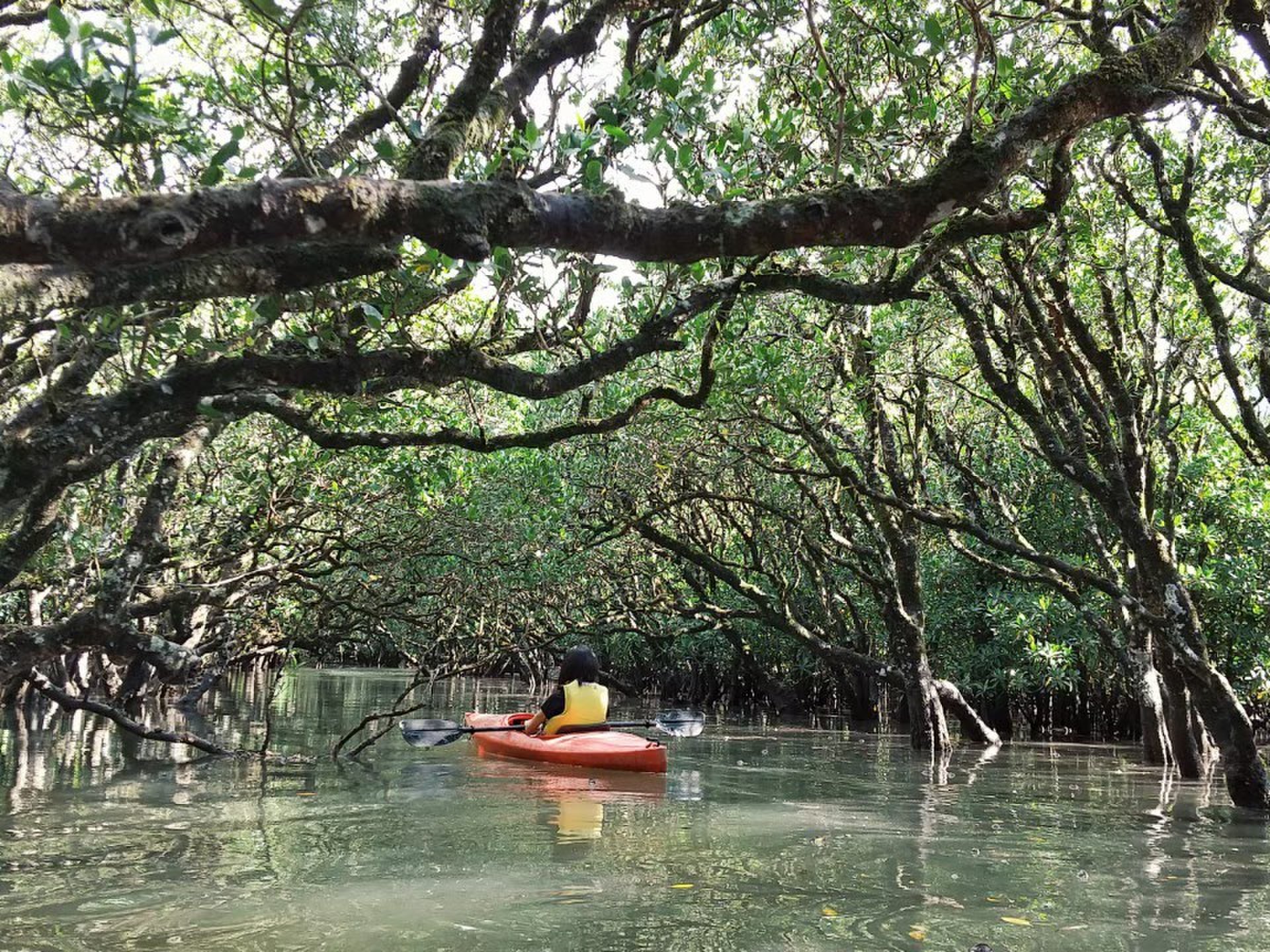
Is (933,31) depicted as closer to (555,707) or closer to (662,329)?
(662,329)

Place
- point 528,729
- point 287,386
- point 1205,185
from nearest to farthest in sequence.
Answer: point 287,386 < point 1205,185 < point 528,729

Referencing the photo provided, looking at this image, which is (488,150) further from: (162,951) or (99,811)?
(99,811)

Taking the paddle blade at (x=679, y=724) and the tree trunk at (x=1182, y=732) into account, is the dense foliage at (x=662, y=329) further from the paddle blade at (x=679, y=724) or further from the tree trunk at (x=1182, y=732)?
the paddle blade at (x=679, y=724)

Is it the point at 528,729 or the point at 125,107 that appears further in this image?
the point at 528,729

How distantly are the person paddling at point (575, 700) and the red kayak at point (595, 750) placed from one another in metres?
0.25

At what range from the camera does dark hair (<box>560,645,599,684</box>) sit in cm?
1230

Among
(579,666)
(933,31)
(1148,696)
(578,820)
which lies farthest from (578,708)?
(933,31)

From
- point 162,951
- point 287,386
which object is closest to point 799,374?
point 287,386

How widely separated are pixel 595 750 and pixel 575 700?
106 cm

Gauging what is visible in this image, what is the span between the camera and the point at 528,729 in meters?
12.9

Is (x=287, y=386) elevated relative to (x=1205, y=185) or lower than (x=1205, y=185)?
lower

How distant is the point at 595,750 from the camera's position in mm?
11680

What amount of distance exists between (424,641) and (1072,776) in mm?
18612

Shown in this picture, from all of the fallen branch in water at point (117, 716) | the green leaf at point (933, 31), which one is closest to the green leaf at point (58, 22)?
the green leaf at point (933, 31)
